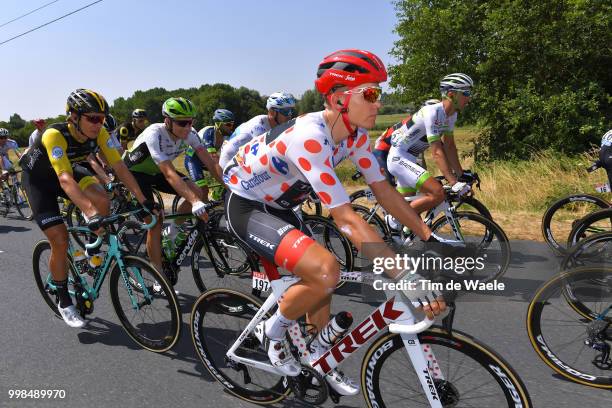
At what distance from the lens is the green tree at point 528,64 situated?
14242mm

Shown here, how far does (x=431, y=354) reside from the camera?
2.25 metres

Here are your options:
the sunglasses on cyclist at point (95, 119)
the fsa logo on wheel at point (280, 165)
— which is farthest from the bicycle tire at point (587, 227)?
the sunglasses on cyclist at point (95, 119)

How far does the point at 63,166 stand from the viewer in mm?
3695

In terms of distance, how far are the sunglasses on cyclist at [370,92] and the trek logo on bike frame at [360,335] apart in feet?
3.60

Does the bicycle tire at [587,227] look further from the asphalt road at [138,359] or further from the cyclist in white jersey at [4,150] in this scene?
the cyclist in white jersey at [4,150]

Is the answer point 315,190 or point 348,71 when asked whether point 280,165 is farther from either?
point 348,71

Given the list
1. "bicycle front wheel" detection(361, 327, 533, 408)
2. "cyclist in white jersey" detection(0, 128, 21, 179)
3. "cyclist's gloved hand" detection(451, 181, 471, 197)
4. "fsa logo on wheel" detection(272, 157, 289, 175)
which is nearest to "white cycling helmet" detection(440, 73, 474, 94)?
"cyclist's gloved hand" detection(451, 181, 471, 197)

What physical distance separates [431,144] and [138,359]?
381cm

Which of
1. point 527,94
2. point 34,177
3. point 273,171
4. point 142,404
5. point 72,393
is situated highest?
point 527,94

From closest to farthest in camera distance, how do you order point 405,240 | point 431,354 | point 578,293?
point 431,354
point 578,293
point 405,240

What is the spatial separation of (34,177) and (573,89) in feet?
54.3

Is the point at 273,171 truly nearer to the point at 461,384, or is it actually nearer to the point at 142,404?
the point at 461,384

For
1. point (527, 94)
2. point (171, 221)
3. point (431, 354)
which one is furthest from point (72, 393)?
point (527, 94)

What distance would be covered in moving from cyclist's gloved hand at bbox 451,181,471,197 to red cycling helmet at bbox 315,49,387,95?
272 centimetres
